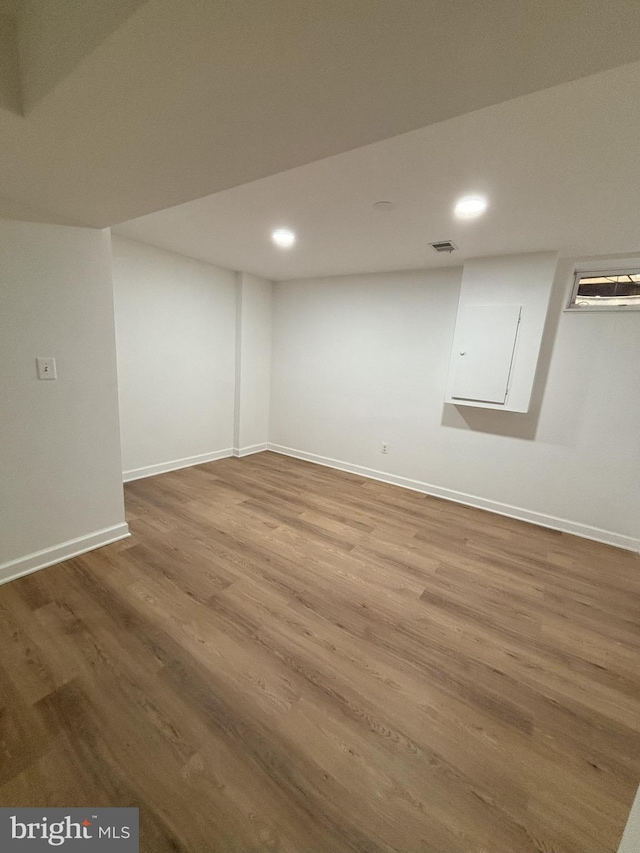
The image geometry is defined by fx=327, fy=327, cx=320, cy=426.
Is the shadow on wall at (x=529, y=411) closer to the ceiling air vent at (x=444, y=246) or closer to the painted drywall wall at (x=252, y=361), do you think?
the ceiling air vent at (x=444, y=246)

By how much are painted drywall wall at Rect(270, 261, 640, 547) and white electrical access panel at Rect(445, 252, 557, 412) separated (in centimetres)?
26

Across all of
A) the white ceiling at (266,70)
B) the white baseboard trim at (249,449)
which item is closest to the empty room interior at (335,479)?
the white ceiling at (266,70)

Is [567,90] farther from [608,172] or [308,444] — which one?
[308,444]

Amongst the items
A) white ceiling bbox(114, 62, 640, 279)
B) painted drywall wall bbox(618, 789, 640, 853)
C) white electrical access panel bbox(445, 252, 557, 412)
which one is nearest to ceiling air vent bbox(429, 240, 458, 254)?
white ceiling bbox(114, 62, 640, 279)

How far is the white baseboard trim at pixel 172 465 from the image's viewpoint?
362 centimetres

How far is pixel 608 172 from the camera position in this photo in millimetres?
1568

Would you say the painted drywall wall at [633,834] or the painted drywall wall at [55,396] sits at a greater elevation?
the painted drywall wall at [55,396]

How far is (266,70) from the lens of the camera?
79 cm

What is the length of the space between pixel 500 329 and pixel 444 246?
904mm

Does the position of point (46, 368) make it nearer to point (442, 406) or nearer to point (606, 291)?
point (442, 406)

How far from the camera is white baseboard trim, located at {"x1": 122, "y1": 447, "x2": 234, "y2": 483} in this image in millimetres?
3623

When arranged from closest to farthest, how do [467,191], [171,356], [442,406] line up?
[467,191]
[442,406]
[171,356]

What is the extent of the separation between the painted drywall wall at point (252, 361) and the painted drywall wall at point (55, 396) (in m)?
2.26

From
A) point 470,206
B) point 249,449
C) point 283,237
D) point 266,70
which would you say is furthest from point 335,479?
point 266,70
